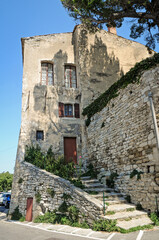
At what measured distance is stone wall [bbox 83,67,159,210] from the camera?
648cm

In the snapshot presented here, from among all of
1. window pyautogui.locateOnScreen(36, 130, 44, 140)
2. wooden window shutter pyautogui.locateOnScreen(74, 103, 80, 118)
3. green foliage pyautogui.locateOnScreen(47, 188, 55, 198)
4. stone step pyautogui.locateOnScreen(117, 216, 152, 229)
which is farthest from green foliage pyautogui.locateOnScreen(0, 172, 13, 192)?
stone step pyautogui.locateOnScreen(117, 216, 152, 229)

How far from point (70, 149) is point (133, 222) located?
24.9ft

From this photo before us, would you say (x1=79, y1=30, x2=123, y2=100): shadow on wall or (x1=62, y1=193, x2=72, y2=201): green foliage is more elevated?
(x1=79, y1=30, x2=123, y2=100): shadow on wall

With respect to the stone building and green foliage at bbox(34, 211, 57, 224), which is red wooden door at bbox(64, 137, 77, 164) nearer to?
the stone building

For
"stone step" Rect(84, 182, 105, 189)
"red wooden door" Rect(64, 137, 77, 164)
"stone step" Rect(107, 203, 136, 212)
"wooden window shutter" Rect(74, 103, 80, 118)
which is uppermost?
"wooden window shutter" Rect(74, 103, 80, 118)

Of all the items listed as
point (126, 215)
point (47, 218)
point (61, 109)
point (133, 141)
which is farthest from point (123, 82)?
point (47, 218)

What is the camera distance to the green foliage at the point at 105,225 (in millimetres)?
5255

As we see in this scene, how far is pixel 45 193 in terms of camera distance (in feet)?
27.9

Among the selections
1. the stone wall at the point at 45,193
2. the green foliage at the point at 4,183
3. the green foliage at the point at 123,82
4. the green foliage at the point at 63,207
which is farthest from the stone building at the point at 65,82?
the green foliage at the point at 4,183

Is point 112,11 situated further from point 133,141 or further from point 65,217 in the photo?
point 65,217

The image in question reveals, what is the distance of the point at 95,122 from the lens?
11055 millimetres

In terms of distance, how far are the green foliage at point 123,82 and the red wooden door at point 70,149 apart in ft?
6.30

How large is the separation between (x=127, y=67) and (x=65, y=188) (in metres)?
11.5

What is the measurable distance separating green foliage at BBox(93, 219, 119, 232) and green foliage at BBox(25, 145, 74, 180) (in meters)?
3.60
